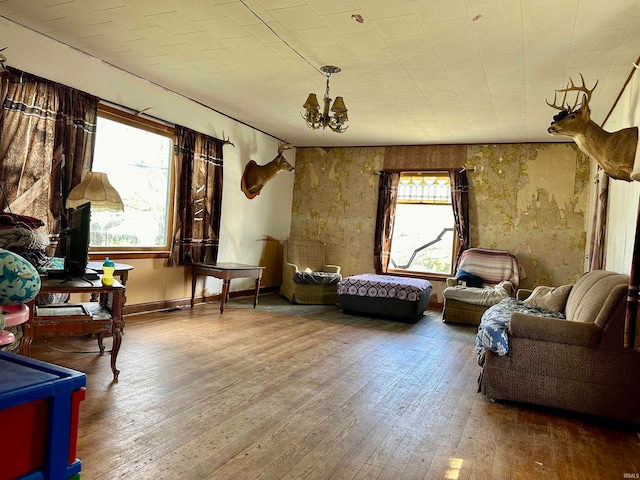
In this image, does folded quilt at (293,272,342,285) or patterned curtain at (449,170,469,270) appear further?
patterned curtain at (449,170,469,270)

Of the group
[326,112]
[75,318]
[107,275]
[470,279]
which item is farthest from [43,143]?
[470,279]

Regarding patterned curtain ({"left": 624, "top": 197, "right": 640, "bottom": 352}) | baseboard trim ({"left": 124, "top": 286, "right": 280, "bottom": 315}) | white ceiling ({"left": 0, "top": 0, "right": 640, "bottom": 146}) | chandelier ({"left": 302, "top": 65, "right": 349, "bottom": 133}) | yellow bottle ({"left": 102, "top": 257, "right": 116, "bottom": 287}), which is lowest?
baseboard trim ({"left": 124, "top": 286, "right": 280, "bottom": 315})

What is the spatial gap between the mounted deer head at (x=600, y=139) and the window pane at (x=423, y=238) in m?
3.66

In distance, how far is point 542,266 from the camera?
6.89 m

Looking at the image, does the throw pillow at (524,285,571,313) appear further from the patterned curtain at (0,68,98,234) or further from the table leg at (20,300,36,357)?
the patterned curtain at (0,68,98,234)

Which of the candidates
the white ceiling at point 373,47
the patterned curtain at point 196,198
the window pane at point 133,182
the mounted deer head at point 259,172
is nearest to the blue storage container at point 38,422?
the white ceiling at point 373,47

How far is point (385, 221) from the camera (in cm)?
775

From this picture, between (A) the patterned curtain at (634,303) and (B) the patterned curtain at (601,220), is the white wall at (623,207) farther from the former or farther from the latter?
(A) the patterned curtain at (634,303)

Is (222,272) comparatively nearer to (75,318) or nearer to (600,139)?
(75,318)

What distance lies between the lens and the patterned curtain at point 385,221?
7.75m

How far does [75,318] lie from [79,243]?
505 mm

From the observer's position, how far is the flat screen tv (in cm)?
311

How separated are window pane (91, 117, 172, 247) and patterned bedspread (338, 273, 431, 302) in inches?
97.5

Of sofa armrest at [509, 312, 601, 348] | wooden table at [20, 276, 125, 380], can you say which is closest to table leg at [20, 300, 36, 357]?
wooden table at [20, 276, 125, 380]
